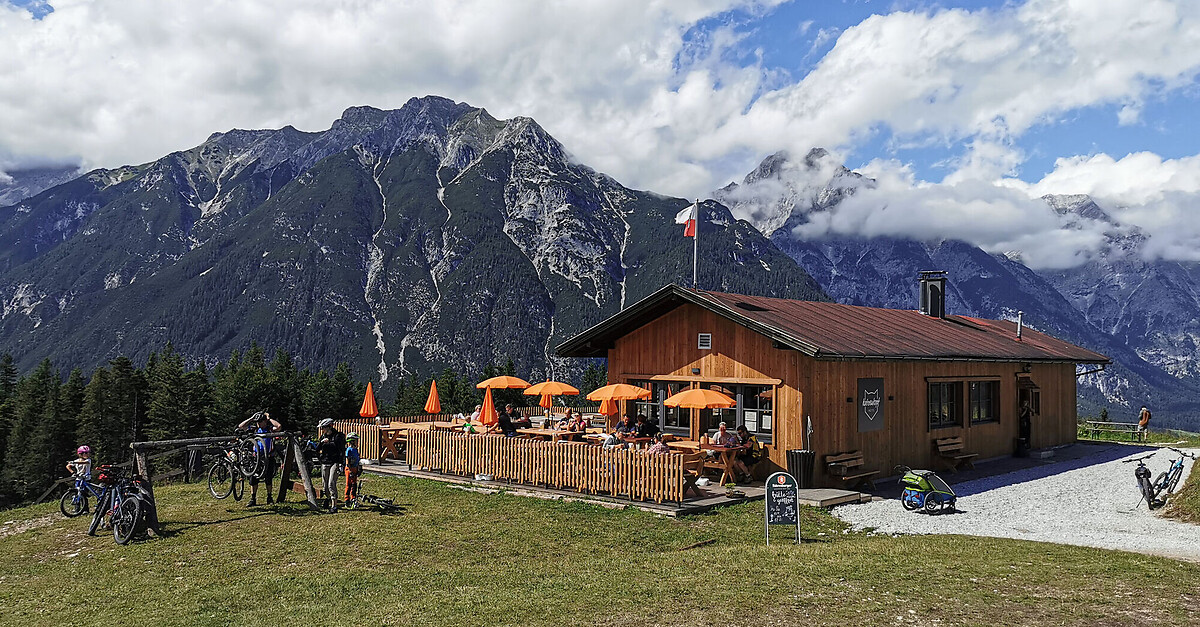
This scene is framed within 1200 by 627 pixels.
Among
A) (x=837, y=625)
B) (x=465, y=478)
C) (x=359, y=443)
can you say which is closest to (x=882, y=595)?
(x=837, y=625)

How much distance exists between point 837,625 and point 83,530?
13.8m

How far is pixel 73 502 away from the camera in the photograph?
659 inches

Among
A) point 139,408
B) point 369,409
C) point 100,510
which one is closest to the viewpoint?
point 100,510

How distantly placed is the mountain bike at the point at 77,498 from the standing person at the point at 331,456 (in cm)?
423

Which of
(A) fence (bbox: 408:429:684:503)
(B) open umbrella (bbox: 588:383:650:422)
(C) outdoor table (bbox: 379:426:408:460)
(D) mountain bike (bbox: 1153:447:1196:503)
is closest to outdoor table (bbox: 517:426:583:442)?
(B) open umbrella (bbox: 588:383:650:422)

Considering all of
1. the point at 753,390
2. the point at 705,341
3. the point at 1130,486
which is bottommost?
the point at 1130,486

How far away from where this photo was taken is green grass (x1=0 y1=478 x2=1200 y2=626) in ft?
27.4

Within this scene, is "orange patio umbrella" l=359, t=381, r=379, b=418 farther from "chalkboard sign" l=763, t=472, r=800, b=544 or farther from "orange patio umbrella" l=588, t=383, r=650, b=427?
"chalkboard sign" l=763, t=472, r=800, b=544

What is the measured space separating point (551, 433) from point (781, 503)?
38.0ft

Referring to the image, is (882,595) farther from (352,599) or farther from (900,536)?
(352,599)

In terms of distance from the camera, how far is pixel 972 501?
17.5 meters

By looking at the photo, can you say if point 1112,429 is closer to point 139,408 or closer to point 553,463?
point 553,463

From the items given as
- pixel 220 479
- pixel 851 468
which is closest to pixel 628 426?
pixel 851 468

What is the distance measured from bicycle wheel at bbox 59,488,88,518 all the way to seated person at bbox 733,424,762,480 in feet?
46.3
